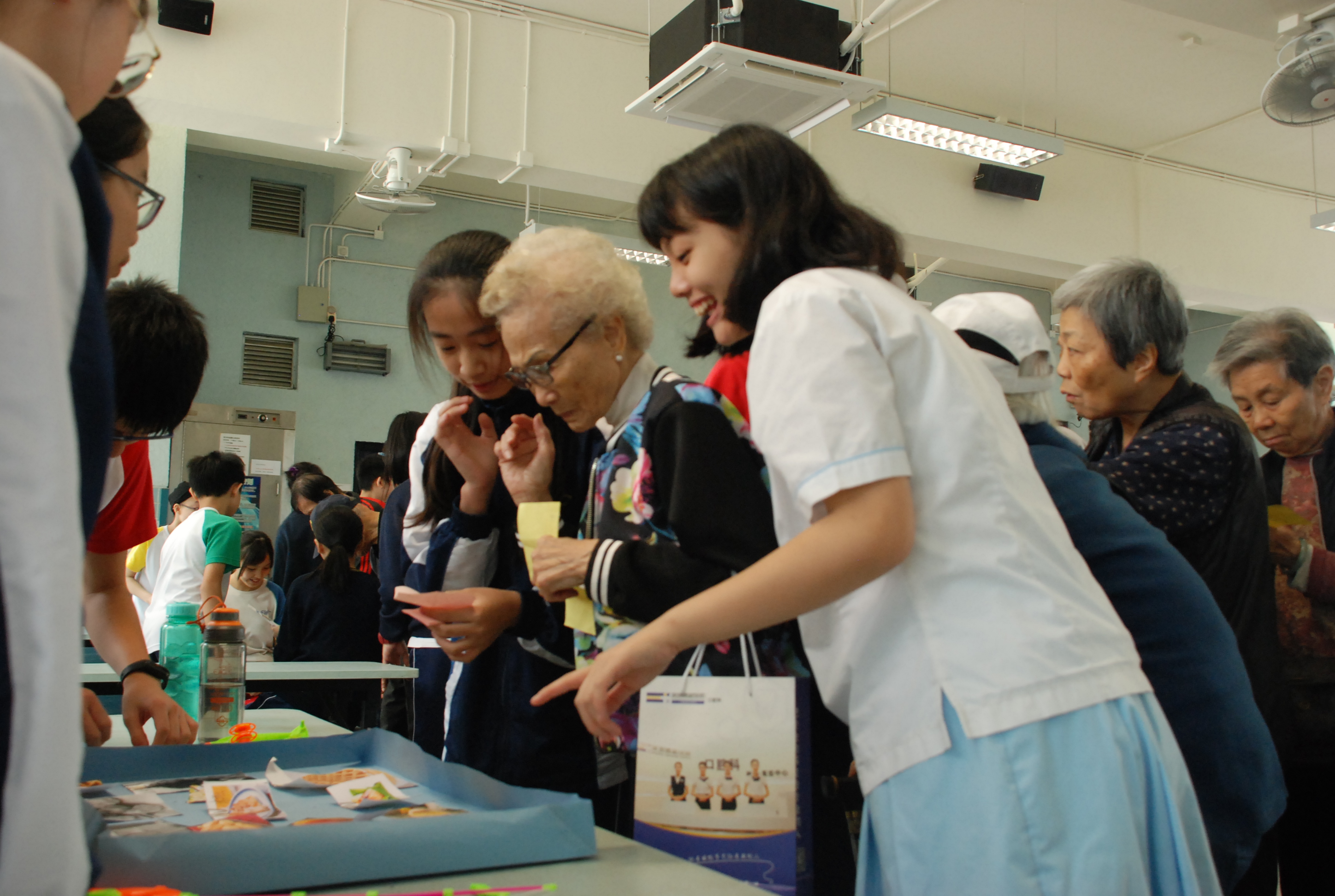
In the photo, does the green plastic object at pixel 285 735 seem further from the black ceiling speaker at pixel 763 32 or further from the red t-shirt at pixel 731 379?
the black ceiling speaker at pixel 763 32

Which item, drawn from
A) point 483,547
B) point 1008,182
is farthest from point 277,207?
point 483,547

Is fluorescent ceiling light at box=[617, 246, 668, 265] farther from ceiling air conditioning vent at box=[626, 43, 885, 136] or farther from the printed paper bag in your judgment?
the printed paper bag

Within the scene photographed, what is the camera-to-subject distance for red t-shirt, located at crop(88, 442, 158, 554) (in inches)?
69.2

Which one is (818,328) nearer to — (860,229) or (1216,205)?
(860,229)

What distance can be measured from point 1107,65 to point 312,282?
578 centimetres

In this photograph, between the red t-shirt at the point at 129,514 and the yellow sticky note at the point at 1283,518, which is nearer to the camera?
the red t-shirt at the point at 129,514

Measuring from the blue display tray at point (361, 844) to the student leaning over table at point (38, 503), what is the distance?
11.5 inches

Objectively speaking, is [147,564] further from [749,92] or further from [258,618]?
[749,92]

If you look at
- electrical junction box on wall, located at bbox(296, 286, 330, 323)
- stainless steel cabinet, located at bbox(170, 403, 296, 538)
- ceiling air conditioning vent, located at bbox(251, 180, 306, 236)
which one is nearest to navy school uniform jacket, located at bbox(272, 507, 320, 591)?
stainless steel cabinet, located at bbox(170, 403, 296, 538)

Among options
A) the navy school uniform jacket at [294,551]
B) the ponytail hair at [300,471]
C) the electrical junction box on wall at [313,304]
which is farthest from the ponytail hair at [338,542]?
the electrical junction box on wall at [313,304]

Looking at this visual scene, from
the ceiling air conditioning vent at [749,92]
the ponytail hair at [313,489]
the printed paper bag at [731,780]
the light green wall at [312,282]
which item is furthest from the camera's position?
the light green wall at [312,282]

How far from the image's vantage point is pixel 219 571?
3900 mm

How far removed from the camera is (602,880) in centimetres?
84

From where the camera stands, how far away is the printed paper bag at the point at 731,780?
0.99 m
